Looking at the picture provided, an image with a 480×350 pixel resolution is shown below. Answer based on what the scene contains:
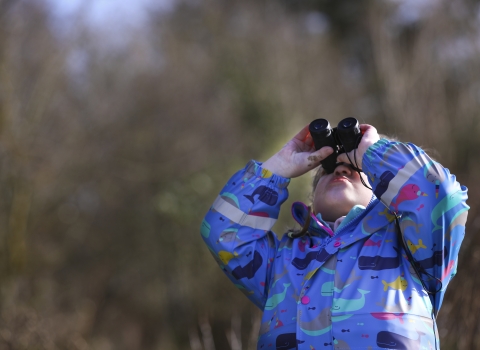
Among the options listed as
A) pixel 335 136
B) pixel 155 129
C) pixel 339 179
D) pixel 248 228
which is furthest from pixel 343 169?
pixel 155 129

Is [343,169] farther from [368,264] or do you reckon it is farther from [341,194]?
[368,264]

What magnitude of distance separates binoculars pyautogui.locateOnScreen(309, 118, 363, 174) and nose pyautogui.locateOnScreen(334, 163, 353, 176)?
0.02m

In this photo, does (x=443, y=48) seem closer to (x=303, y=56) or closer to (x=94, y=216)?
(x=303, y=56)

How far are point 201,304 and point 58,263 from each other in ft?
8.60

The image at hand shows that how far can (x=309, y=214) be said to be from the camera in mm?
2262

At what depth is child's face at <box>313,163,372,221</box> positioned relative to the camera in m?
2.30

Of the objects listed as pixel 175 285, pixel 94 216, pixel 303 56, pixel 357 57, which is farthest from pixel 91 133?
pixel 357 57

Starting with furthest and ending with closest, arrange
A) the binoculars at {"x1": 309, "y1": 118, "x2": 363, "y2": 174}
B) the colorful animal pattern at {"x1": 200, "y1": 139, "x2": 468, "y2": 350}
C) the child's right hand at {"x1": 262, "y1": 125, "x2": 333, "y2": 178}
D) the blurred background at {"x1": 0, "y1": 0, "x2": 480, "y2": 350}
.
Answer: the blurred background at {"x1": 0, "y1": 0, "x2": 480, "y2": 350}
the child's right hand at {"x1": 262, "y1": 125, "x2": 333, "y2": 178}
the binoculars at {"x1": 309, "y1": 118, "x2": 363, "y2": 174}
the colorful animal pattern at {"x1": 200, "y1": 139, "x2": 468, "y2": 350}

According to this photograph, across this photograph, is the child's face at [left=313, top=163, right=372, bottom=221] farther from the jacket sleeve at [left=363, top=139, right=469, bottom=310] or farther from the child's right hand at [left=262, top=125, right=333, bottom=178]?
the jacket sleeve at [left=363, top=139, right=469, bottom=310]

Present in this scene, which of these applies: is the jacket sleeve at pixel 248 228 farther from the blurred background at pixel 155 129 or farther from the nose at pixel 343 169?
the blurred background at pixel 155 129

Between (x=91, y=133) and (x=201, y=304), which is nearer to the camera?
(x=201, y=304)

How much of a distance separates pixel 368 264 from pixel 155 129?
34.8 ft

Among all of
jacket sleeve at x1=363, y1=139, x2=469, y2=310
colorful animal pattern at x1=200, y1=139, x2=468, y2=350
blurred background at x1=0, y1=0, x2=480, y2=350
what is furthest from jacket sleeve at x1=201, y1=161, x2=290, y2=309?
blurred background at x1=0, y1=0, x2=480, y2=350

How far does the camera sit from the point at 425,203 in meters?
1.92
